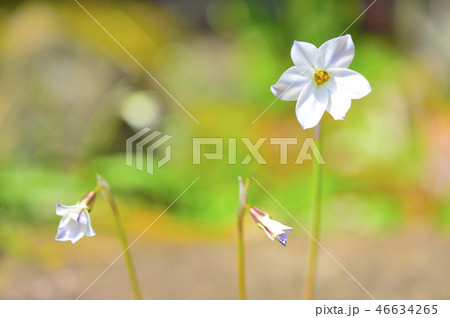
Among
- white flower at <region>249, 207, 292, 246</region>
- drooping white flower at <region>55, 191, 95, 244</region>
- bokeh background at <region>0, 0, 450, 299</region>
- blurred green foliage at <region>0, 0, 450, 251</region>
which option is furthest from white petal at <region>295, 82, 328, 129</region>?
blurred green foliage at <region>0, 0, 450, 251</region>

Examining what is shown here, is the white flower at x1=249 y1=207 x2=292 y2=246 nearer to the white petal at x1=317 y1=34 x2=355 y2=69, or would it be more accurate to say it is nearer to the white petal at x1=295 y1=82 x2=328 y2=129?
the white petal at x1=295 y1=82 x2=328 y2=129

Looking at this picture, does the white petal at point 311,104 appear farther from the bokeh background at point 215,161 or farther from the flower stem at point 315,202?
the bokeh background at point 215,161

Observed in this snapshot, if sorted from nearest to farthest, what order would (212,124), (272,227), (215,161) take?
1. (272,227)
2. (215,161)
3. (212,124)

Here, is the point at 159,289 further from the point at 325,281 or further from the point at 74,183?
the point at 74,183

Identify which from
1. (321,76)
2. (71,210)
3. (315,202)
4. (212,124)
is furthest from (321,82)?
(212,124)

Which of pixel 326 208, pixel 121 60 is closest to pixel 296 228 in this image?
pixel 326 208

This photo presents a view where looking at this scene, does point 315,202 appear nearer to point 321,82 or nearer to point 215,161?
point 321,82

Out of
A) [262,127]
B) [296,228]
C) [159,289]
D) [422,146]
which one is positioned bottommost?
[159,289]

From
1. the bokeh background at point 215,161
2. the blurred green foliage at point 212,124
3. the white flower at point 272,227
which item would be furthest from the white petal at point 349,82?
the blurred green foliage at point 212,124
